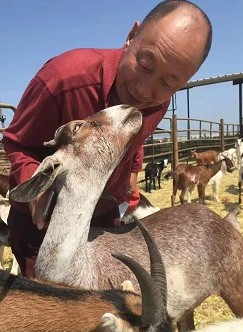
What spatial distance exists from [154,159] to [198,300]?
51.3 feet

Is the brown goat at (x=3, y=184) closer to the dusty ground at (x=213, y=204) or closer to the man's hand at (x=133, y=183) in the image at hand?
the dusty ground at (x=213, y=204)

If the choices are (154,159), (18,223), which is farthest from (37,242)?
(154,159)

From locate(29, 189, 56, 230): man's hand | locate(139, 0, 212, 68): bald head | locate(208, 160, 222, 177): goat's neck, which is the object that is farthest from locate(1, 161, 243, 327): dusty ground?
locate(139, 0, 212, 68): bald head

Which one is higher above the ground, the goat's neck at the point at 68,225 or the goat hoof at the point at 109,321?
the goat's neck at the point at 68,225

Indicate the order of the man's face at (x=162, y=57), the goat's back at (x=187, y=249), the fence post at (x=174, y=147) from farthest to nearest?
the fence post at (x=174, y=147) < the goat's back at (x=187, y=249) < the man's face at (x=162, y=57)

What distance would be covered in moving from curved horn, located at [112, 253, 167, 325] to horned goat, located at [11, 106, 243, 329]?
563 millimetres

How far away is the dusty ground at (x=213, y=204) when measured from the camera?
5246 mm

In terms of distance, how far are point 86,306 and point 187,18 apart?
1.59m

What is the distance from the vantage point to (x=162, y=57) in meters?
2.31

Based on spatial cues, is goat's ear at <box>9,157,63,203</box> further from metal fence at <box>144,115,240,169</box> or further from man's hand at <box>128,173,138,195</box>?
metal fence at <box>144,115,240,169</box>

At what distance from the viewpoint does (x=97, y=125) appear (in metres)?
Answer: 2.46

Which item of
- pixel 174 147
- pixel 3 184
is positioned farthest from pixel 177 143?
pixel 3 184

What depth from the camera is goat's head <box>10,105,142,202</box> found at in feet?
7.95

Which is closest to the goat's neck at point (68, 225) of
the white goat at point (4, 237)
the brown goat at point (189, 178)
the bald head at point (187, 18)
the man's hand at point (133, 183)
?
the bald head at point (187, 18)
